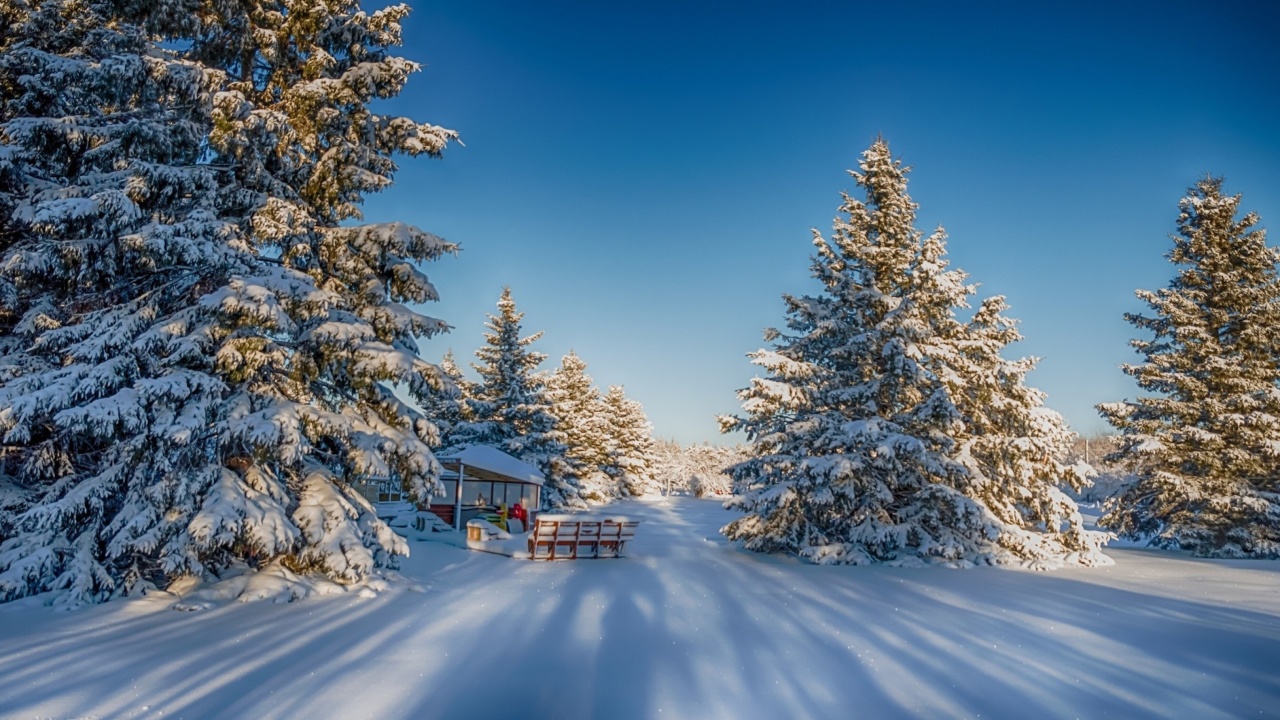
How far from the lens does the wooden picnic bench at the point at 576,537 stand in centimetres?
1560

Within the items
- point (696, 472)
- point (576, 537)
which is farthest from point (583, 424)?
point (696, 472)

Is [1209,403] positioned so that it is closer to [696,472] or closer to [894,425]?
[894,425]

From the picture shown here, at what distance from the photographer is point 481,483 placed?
96.6 feet

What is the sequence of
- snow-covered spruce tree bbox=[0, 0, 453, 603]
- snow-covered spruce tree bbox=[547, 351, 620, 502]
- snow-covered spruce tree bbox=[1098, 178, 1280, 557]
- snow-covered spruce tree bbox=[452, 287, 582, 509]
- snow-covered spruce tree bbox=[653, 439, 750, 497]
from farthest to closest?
snow-covered spruce tree bbox=[653, 439, 750, 497] → snow-covered spruce tree bbox=[547, 351, 620, 502] → snow-covered spruce tree bbox=[452, 287, 582, 509] → snow-covered spruce tree bbox=[1098, 178, 1280, 557] → snow-covered spruce tree bbox=[0, 0, 453, 603]

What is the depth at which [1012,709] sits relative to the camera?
5.45 m

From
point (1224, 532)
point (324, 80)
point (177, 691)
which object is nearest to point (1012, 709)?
point (177, 691)

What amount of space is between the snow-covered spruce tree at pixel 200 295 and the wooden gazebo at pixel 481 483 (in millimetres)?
11428

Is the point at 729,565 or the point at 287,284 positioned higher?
the point at 287,284

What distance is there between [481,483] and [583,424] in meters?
13.0

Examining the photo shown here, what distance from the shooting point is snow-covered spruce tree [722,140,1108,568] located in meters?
15.8

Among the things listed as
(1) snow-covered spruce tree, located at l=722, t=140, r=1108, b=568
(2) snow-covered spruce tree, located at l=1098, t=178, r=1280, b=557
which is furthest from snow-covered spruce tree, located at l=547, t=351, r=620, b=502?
(2) snow-covered spruce tree, located at l=1098, t=178, r=1280, b=557

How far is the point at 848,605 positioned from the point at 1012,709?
178 inches

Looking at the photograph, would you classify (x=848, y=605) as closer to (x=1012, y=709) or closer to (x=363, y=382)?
(x=1012, y=709)

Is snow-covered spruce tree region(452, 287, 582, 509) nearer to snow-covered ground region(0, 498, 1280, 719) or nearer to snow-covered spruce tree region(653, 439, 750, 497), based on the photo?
snow-covered ground region(0, 498, 1280, 719)
